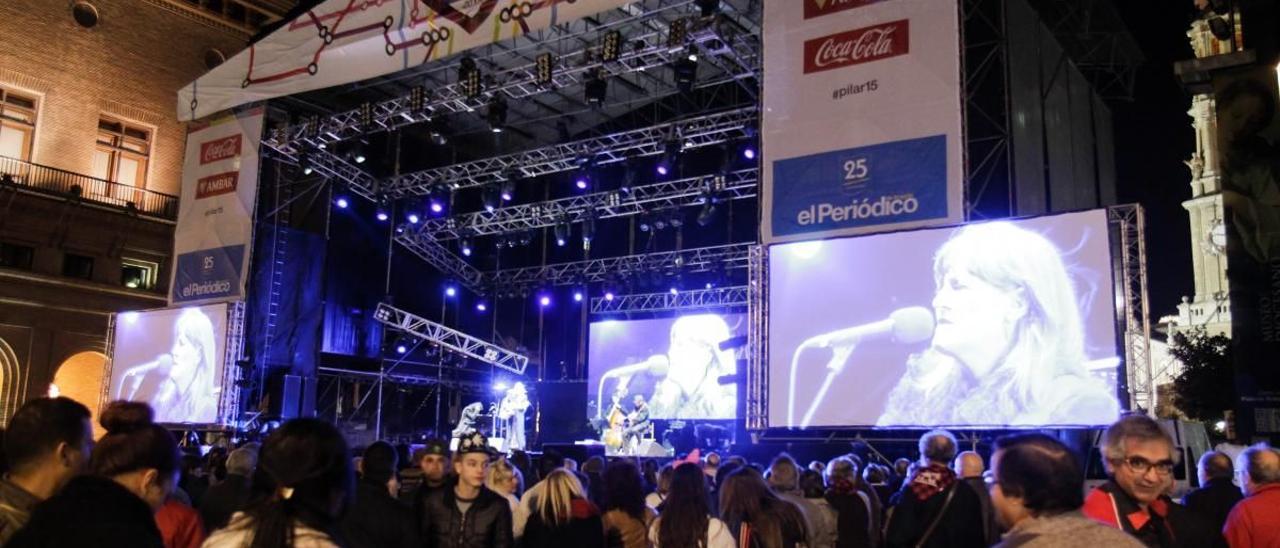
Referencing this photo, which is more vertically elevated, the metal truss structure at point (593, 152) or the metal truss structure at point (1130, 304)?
the metal truss structure at point (593, 152)

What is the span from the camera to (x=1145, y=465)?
3309 millimetres

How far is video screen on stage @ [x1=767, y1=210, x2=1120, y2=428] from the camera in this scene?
386 inches

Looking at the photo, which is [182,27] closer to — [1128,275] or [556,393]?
[556,393]

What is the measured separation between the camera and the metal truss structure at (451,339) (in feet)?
78.6

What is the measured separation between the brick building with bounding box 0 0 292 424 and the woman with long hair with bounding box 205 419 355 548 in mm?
23397

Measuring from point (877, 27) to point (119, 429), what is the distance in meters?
9.72

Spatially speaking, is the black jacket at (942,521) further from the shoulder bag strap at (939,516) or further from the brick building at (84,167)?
the brick building at (84,167)

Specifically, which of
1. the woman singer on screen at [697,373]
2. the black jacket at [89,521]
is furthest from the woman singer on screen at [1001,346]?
the woman singer on screen at [697,373]

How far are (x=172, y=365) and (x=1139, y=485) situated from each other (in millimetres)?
18335

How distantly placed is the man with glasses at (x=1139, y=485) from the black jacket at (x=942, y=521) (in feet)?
3.58

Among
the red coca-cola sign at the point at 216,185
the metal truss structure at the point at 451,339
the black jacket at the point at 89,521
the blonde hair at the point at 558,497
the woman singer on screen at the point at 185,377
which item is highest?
the red coca-cola sign at the point at 216,185

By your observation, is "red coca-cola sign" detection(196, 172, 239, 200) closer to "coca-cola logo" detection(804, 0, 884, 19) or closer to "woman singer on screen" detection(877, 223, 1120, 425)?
"coca-cola logo" detection(804, 0, 884, 19)

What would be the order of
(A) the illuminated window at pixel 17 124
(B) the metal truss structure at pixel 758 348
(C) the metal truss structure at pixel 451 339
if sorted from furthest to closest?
(C) the metal truss structure at pixel 451 339 < (A) the illuminated window at pixel 17 124 < (B) the metal truss structure at pixel 758 348

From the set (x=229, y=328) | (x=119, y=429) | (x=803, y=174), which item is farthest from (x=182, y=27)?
(x=119, y=429)
